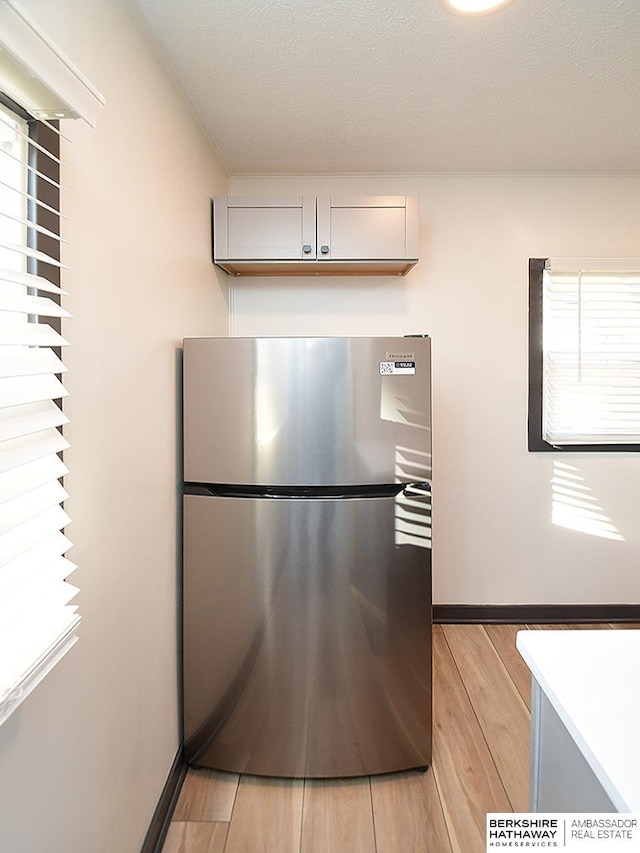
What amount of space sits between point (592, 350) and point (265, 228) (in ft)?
5.85

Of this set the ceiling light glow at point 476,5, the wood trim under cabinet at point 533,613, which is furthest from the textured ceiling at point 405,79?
the wood trim under cabinet at point 533,613

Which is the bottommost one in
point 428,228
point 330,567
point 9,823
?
point 9,823

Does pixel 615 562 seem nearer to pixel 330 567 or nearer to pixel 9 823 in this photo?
pixel 330 567

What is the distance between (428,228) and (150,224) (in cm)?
177

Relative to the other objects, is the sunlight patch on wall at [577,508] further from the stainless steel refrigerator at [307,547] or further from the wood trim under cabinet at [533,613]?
the stainless steel refrigerator at [307,547]

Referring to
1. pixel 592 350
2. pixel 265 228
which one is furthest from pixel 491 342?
pixel 265 228

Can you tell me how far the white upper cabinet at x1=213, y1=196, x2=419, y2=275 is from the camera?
2.72 m

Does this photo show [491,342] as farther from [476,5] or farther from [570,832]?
[570,832]

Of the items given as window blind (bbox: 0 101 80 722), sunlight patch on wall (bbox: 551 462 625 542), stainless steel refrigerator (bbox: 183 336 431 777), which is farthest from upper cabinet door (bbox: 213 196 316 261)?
sunlight patch on wall (bbox: 551 462 625 542)

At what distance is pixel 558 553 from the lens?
324cm

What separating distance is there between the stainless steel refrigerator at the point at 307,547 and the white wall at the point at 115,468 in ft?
0.43

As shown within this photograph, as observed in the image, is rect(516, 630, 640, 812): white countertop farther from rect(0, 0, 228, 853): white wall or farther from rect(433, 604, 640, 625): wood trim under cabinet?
rect(433, 604, 640, 625): wood trim under cabinet

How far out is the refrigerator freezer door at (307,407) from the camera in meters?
1.98

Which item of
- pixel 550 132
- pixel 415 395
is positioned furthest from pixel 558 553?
pixel 550 132
